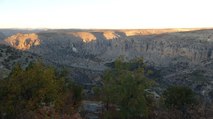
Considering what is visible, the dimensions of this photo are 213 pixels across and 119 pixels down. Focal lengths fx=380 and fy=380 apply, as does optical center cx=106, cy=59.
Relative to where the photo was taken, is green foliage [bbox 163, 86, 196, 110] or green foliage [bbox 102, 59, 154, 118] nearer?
green foliage [bbox 102, 59, 154, 118]

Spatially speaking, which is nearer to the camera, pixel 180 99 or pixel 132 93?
pixel 132 93

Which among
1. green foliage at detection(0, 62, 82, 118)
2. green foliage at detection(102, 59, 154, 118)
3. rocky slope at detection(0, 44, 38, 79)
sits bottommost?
rocky slope at detection(0, 44, 38, 79)

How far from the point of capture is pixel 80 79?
149 m

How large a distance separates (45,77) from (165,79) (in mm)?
131056

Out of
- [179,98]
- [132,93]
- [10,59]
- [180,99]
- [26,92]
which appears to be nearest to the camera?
[26,92]

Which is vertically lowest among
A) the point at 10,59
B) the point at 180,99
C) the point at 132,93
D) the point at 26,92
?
the point at 10,59

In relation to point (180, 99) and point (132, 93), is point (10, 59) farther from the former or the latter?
point (132, 93)

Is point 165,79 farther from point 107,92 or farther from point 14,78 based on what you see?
point 14,78

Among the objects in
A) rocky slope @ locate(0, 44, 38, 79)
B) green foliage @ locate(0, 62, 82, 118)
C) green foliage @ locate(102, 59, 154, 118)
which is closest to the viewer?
green foliage @ locate(0, 62, 82, 118)

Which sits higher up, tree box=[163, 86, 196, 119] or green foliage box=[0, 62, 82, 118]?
green foliage box=[0, 62, 82, 118]

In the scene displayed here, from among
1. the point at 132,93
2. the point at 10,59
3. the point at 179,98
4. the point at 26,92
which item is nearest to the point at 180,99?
the point at 179,98

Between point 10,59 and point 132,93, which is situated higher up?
point 132,93

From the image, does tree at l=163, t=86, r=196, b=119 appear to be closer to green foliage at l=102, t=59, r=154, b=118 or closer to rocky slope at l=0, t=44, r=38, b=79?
green foliage at l=102, t=59, r=154, b=118

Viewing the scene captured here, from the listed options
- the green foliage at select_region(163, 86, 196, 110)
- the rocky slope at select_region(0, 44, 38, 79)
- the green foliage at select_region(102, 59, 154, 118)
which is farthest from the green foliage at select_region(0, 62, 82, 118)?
the rocky slope at select_region(0, 44, 38, 79)
